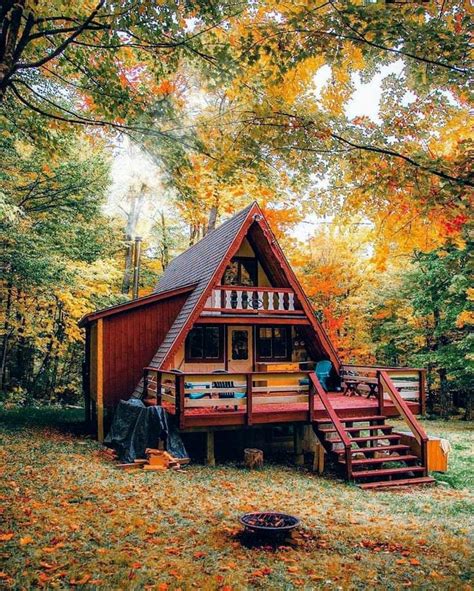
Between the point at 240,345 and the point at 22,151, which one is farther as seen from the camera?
the point at 240,345

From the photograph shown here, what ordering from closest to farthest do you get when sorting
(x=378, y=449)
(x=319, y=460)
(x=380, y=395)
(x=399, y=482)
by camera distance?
(x=399, y=482) → (x=378, y=449) → (x=319, y=460) → (x=380, y=395)

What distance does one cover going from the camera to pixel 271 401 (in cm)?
1038

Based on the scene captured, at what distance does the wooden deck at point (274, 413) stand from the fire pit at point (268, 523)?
4209 millimetres

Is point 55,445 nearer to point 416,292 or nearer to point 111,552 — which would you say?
point 111,552

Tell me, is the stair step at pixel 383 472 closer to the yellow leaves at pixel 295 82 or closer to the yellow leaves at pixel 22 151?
the yellow leaves at pixel 295 82

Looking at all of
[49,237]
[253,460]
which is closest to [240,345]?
[253,460]

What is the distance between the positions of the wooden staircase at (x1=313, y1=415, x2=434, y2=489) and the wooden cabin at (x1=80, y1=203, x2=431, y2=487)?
3 centimetres

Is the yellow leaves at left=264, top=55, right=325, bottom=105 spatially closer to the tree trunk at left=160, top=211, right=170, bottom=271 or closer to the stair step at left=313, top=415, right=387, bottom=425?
the stair step at left=313, top=415, right=387, bottom=425

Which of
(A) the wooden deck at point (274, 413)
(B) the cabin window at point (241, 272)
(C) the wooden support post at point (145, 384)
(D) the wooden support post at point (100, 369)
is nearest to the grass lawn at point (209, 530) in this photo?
(A) the wooden deck at point (274, 413)

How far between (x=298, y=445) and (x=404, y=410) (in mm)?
2482

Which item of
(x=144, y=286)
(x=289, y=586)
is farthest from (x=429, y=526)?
(x=144, y=286)

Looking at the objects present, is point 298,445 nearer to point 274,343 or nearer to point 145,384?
point 145,384

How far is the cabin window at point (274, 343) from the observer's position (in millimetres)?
14898

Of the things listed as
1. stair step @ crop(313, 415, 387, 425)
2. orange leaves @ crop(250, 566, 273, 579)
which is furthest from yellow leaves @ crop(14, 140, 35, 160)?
orange leaves @ crop(250, 566, 273, 579)
